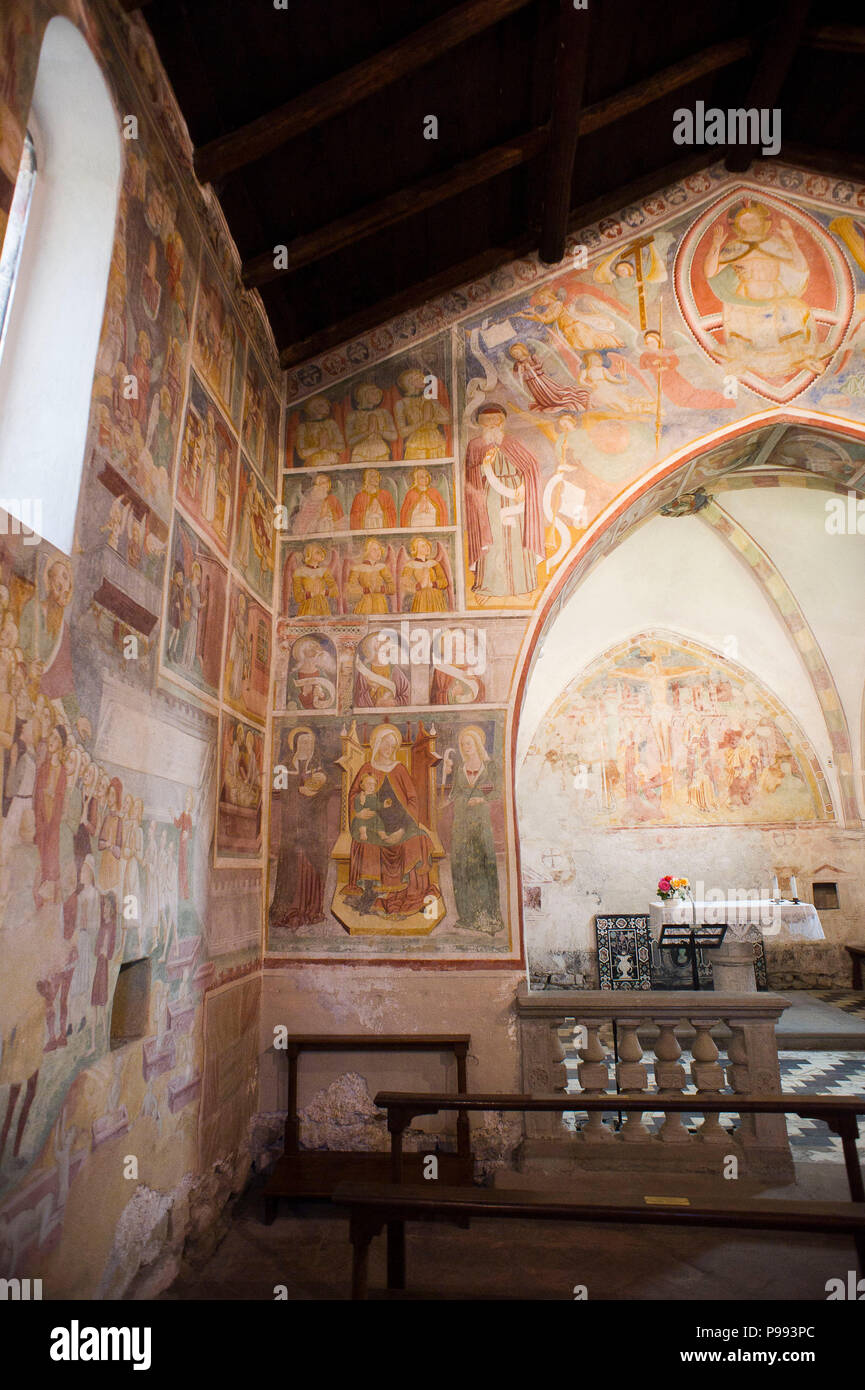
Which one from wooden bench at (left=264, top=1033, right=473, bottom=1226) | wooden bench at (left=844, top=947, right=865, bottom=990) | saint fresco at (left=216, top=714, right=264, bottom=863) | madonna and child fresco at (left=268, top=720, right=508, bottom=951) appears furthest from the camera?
wooden bench at (left=844, top=947, right=865, bottom=990)

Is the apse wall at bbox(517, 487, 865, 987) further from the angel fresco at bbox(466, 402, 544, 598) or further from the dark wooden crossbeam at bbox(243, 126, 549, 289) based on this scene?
the dark wooden crossbeam at bbox(243, 126, 549, 289)

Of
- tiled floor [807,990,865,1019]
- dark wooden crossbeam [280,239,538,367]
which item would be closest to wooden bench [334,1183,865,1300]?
dark wooden crossbeam [280,239,538,367]

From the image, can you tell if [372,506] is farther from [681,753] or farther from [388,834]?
[681,753]

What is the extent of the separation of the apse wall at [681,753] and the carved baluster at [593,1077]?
8.46 meters

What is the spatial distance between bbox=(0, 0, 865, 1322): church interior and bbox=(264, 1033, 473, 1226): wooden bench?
1.4 inches

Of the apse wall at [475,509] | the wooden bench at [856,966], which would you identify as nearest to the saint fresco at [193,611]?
the apse wall at [475,509]

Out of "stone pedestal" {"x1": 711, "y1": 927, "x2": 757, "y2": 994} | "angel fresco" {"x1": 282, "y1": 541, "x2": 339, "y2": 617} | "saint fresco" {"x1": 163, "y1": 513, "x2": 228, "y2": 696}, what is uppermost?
"angel fresco" {"x1": 282, "y1": 541, "x2": 339, "y2": 617}

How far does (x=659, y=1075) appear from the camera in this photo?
19.7 ft

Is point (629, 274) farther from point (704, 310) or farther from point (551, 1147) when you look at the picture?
point (551, 1147)

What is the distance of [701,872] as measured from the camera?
14742mm

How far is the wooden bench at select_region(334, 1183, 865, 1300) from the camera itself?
3148mm

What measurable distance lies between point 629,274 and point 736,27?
193cm

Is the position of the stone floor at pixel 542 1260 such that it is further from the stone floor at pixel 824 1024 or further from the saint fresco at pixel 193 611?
the stone floor at pixel 824 1024

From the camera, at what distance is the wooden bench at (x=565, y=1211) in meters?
3.15
